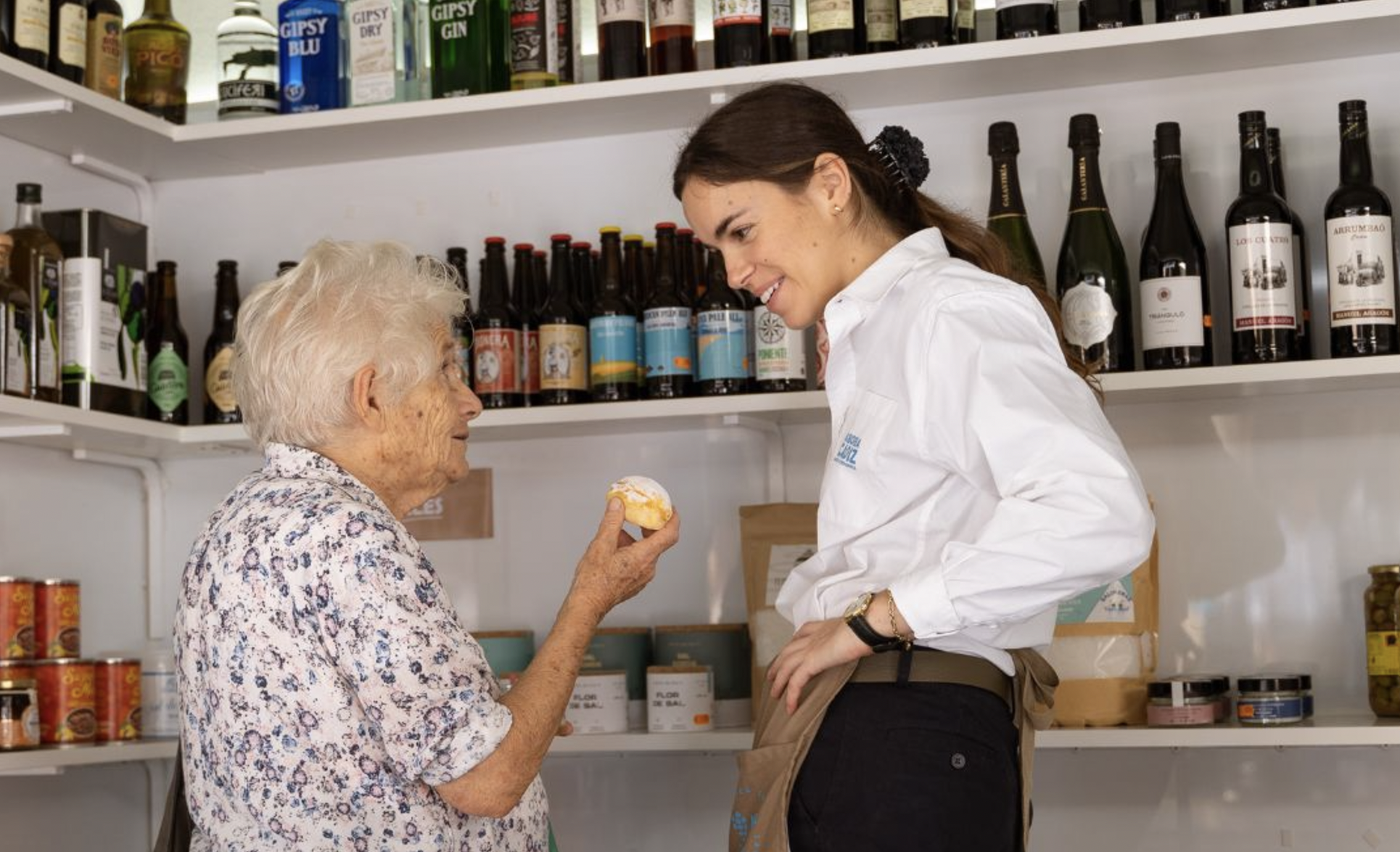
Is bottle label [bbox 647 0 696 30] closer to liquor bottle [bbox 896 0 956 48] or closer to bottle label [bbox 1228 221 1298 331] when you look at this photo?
liquor bottle [bbox 896 0 956 48]

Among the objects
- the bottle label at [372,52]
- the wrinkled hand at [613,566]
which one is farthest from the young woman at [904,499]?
the bottle label at [372,52]

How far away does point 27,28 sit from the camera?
6.12ft

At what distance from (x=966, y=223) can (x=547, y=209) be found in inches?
34.7

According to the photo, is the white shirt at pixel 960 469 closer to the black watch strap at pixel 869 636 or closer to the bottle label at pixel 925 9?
the black watch strap at pixel 869 636

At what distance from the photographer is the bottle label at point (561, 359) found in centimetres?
197

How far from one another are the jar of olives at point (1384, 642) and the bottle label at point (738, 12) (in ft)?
3.07

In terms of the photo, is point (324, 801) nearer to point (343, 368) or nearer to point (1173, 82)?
point (343, 368)

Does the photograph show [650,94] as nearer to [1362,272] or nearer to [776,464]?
[776,464]

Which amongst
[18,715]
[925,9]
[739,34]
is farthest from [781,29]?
[18,715]

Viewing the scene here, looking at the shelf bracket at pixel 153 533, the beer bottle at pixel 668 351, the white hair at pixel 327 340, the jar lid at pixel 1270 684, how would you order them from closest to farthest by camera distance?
the white hair at pixel 327 340, the jar lid at pixel 1270 684, the beer bottle at pixel 668 351, the shelf bracket at pixel 153 533

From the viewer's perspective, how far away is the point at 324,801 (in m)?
→ 1.17

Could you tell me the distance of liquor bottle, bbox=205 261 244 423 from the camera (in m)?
2.10

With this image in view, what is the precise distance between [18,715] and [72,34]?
80 centimetres

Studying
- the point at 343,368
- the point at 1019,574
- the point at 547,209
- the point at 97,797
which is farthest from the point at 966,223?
the point at 97,797
